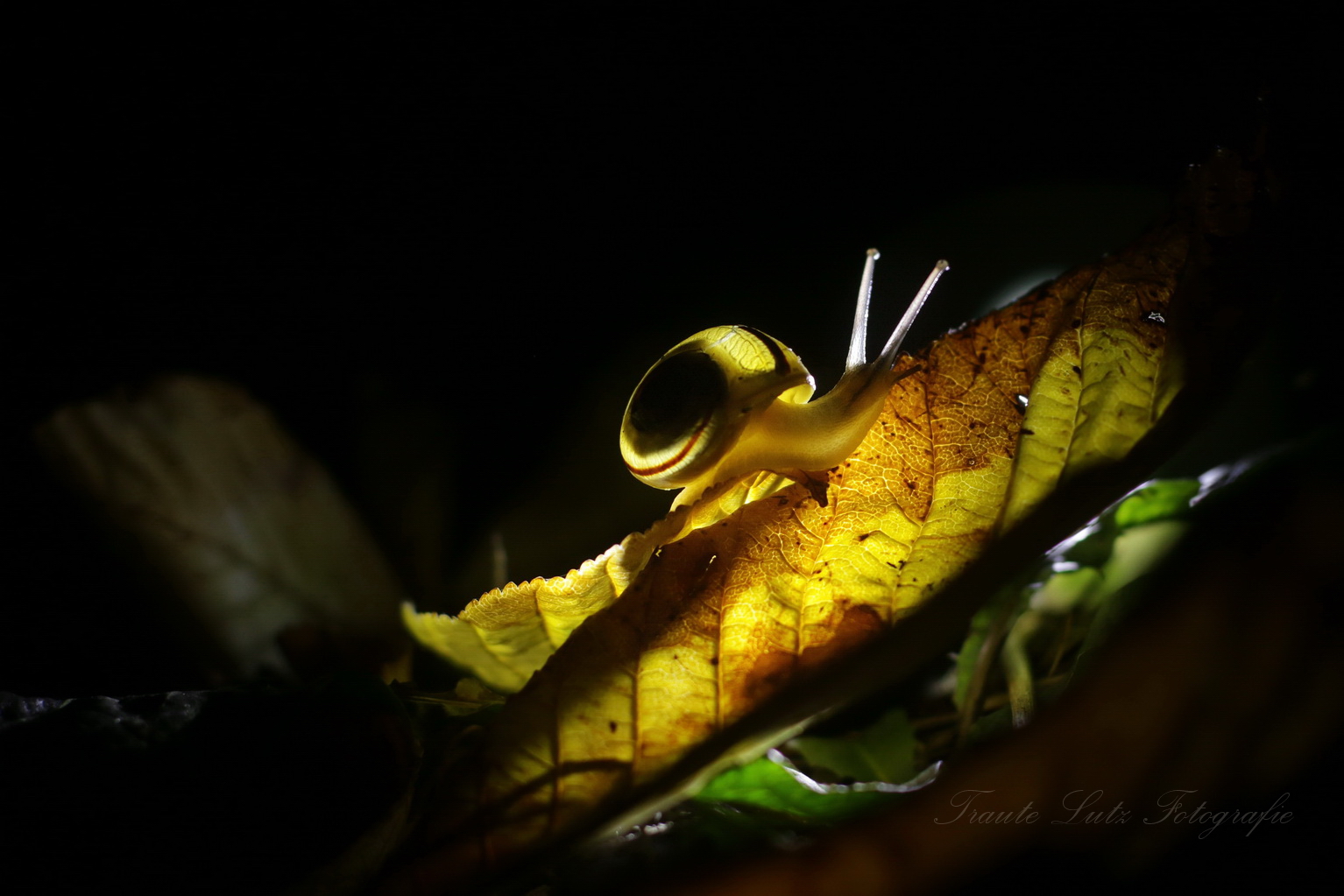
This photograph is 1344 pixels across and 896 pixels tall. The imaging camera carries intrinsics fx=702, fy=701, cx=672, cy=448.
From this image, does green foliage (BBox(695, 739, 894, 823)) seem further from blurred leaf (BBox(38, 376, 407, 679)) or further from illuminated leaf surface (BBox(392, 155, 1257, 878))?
blurred leaf (BBox(38, 376, 407, 679))

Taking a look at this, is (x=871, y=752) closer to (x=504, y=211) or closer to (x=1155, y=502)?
(x=1155, y=502)

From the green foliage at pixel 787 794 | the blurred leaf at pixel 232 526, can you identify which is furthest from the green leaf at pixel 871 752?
the blurred leaf at pixel 232 526

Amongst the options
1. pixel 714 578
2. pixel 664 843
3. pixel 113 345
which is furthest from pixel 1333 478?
pixel 113 345

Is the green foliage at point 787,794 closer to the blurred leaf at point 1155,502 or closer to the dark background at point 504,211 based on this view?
the blurred leaf at point 1155,502

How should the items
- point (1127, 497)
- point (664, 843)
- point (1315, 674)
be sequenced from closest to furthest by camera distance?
point (1315, 674), point (664, 843), point (1127, 497)

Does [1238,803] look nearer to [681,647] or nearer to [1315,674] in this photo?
[1315,674]
